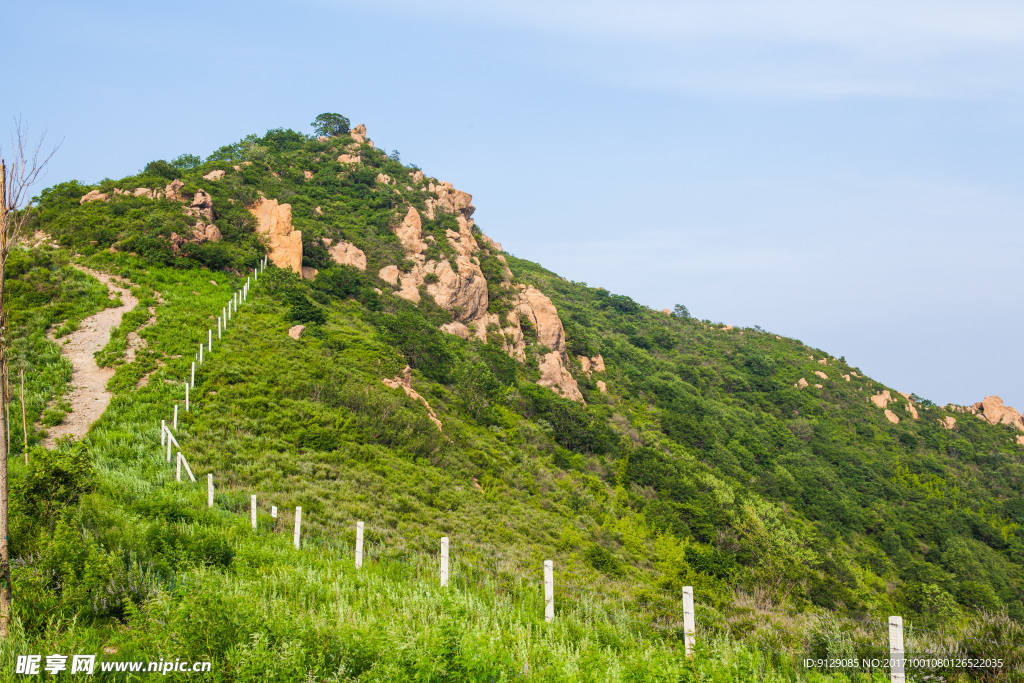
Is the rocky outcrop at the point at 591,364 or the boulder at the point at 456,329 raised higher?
the boulder at the point at 456,329

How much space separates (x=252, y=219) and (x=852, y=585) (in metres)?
40.9

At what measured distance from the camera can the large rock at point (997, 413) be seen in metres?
63.0

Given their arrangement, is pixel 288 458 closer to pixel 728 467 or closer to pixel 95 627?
pixel 95 627

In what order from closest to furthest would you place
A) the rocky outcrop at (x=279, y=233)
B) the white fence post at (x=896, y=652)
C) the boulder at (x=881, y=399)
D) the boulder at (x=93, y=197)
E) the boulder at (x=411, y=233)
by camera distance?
1. the white fence post at (x=896, y=652)
2. the boulder at (x=93, y=197)
3. the rocky outcrop at (x=279, y=233)
4. the boulder at (x=411, y=233)
5. the boulder at (x=881, y=399)

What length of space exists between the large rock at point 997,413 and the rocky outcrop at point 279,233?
73.5 m

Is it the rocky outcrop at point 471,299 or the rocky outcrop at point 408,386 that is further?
the rocky outcrop at point 471,299

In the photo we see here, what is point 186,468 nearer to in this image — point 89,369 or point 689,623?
point 89,369

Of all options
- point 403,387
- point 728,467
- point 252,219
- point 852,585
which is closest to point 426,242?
point 252,219

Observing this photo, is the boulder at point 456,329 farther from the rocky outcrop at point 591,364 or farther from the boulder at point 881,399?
the boulder at point 881,399

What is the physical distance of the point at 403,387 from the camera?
26234 millimetres

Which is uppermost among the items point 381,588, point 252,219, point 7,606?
point 252,219

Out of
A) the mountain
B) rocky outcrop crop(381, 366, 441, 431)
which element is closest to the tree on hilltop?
the mountain

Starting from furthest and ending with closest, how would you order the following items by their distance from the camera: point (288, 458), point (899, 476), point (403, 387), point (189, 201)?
point (899, 476) → point (189, 201) → point (403, 387) → point (288, 458)

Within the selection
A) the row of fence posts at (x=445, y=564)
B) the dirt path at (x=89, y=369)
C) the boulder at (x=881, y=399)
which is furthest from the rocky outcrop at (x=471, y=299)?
the boulder at (x=881, y=399)
